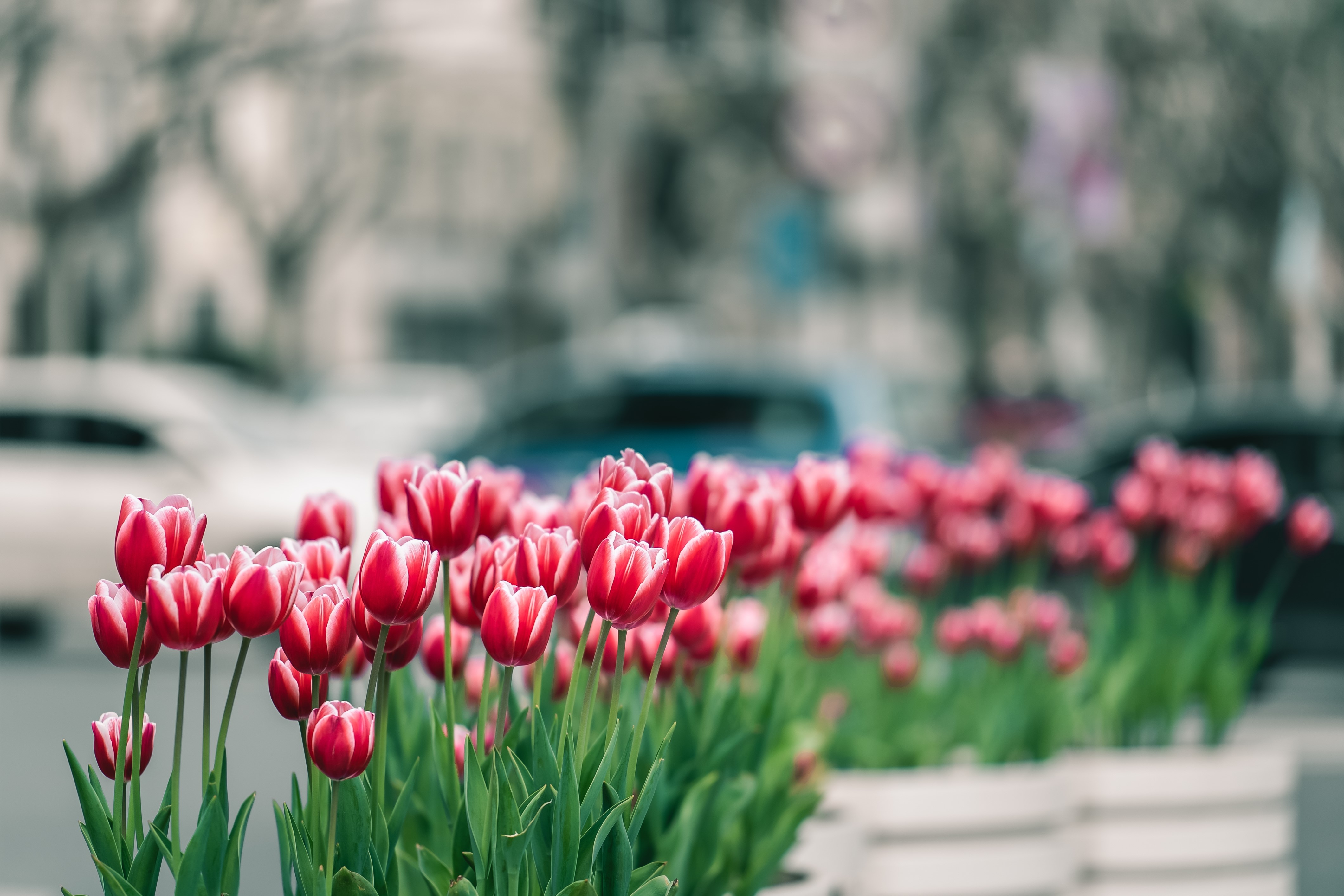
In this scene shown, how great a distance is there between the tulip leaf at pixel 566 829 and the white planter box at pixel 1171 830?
184cm

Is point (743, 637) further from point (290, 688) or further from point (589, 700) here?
point (290, 688)

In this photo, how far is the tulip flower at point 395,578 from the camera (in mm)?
1808

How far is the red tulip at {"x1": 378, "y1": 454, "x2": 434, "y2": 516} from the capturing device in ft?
7.72

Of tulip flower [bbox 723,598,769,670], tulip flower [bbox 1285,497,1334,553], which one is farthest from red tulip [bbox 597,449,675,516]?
tulip flower [bbox 1285,497,1334,553]

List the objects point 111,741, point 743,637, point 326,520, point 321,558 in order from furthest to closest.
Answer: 1. point 743,637
2. point 326,520
3. point 321,558
4. point 111,741

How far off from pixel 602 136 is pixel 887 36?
14918mm

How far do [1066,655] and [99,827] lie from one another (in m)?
2.53

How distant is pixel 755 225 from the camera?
1747 cm

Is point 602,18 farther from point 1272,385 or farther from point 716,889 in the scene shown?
point 716,889

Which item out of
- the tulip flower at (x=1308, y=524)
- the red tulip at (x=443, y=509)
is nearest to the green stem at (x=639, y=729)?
the red tulip at (x=443, y=509)

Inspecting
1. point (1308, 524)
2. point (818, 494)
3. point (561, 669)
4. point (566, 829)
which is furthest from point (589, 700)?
point (1308, 524)

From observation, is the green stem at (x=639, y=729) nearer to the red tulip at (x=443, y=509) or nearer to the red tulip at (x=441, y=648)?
the red tulip at (x=443, y=509)

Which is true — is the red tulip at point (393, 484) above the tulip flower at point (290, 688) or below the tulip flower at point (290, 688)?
above

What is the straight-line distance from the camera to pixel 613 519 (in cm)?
188
